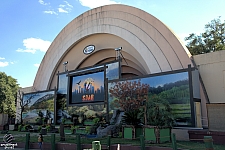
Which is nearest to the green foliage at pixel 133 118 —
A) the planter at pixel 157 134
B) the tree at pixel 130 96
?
the tree at pixel 130 96

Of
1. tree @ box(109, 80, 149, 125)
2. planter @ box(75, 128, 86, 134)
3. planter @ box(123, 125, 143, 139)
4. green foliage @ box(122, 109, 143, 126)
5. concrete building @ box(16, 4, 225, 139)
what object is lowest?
planter @ box(75, 128, 86, 134)

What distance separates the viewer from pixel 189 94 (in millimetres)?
16266

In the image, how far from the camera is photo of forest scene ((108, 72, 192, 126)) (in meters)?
16.3

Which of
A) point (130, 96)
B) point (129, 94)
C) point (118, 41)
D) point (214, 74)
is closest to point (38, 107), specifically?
point (118, 41)

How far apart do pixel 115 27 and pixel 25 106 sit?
17.3 metres

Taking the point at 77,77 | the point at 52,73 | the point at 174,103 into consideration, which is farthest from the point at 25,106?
the point at 174,103

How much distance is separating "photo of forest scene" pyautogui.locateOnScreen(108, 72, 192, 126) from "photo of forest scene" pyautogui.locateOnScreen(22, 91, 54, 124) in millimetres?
14544

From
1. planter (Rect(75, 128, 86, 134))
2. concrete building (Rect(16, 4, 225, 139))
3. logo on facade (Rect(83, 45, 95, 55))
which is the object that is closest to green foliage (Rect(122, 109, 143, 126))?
concrete building (Rect(16, 4, 225, 139))

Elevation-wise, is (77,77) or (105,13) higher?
(105,13)

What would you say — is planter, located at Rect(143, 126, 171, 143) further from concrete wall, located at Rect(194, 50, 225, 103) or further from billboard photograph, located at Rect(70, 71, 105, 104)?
billboard photograph, located at Rect(70, 71, 105, 104)

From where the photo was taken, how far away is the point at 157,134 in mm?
12891

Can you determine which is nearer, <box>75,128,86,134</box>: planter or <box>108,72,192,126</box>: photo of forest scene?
<box>108,72,192,126</box>: photo of forest scene

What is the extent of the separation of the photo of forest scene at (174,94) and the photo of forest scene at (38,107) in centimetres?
1454

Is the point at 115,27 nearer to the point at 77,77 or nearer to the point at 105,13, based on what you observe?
the point at 105,13
